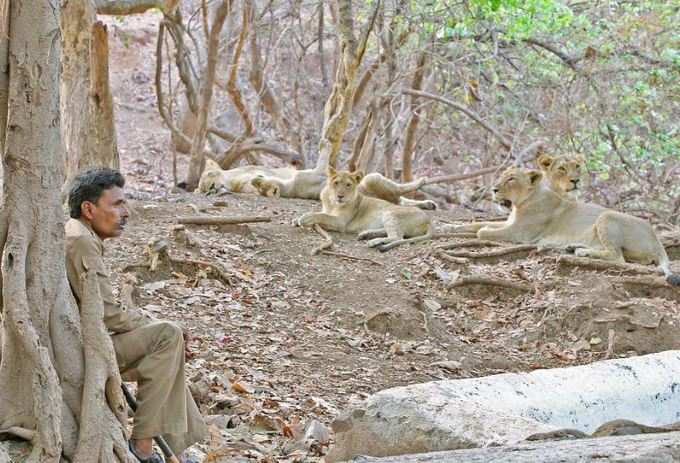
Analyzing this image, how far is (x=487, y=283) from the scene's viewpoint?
10938mm

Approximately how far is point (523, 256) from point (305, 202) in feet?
11.7

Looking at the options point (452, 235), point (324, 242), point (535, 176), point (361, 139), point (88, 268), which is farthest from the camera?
point (361, 139)

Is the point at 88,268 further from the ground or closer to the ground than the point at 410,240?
further from the ground

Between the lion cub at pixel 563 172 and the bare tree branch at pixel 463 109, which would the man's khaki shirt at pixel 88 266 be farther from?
the bare tree branch at pixel 463 109

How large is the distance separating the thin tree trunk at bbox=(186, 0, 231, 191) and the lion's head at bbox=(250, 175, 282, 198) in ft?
4.03

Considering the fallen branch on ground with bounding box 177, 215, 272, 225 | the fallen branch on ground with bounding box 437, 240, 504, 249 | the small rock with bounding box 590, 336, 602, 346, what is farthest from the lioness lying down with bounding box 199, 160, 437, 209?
the small rock with bounding box 590, 336, 602, 346

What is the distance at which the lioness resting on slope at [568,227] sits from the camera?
11.7m

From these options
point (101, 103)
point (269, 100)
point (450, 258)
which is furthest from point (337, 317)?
point (269, 100)

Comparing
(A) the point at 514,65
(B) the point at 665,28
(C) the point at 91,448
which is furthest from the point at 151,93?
(C) the point at 91,448

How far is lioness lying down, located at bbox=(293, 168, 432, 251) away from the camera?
1202 cm

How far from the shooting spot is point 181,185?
52.7 ft

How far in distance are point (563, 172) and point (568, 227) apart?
82cm

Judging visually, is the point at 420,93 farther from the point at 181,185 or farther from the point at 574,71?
the point at 181,185

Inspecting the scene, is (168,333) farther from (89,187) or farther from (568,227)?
(568,227)
